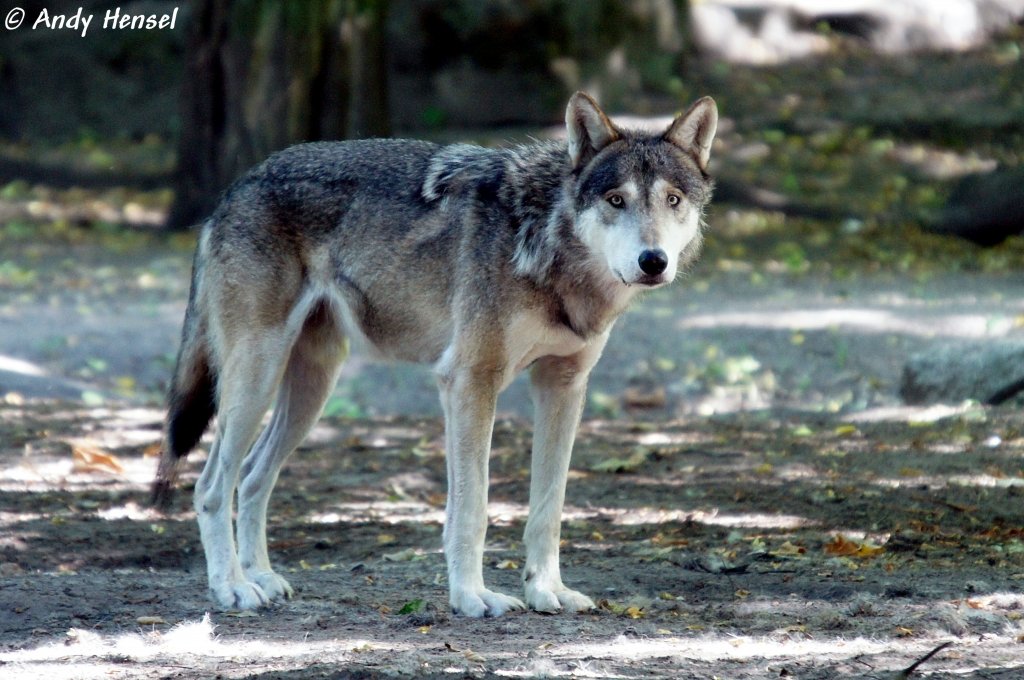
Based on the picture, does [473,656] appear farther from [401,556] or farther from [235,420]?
[401,556]

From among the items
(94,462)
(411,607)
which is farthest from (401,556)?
(94,462)

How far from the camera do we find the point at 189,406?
17.9 ft

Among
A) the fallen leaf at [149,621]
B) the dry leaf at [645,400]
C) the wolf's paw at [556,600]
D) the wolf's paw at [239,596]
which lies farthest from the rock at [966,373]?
the fallen leaf at [149,621]

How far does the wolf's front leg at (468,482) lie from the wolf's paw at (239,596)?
0.74 metres

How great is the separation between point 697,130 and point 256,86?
992cm

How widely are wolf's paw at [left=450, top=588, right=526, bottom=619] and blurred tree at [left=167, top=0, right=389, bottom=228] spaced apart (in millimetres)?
9651

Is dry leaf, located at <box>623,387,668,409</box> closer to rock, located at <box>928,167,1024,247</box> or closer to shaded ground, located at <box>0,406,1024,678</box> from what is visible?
shaded ground, located at <box>0,406,1024,678</box>

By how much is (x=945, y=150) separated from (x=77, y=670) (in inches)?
578

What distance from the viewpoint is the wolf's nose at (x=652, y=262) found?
4.26 meters

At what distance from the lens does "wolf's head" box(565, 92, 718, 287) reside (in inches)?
171

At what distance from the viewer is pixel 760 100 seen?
18.3 metres

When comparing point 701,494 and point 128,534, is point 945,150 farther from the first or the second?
Answer: point 128,534

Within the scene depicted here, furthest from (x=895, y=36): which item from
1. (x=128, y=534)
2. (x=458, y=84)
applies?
(x=128, y=534)

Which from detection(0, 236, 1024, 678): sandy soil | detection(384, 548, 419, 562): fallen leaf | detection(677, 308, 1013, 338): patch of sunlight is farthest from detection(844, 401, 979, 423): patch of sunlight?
detection(384, 548, 419, 562): fallen leaf
